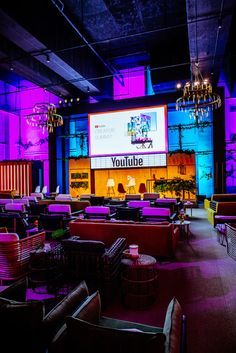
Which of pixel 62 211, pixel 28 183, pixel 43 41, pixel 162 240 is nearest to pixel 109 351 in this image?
pixel 162 240

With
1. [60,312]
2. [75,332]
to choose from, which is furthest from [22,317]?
[75,332]

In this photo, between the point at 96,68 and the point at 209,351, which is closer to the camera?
the point at 209,351

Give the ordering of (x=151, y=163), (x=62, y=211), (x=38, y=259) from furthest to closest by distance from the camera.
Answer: (x=151, y=163) < (x=62, y=211) < (x=38, y=259)

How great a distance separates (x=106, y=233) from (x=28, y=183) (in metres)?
10.5

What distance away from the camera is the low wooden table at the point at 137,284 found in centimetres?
303

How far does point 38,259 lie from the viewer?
364 cm

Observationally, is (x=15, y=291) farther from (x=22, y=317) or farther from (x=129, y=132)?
(x=129, y=132)

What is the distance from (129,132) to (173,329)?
9.90 metres

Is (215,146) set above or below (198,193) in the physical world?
above

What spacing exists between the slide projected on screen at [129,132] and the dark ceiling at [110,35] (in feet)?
4.93

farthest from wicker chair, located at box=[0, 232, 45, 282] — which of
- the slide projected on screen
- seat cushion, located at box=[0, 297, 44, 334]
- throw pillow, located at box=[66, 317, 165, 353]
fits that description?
the slide projected on screen

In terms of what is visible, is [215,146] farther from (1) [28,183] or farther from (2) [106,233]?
(1) [28,183]

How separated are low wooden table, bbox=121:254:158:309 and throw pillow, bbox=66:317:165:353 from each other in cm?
173

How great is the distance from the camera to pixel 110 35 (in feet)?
30.0
